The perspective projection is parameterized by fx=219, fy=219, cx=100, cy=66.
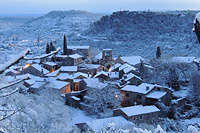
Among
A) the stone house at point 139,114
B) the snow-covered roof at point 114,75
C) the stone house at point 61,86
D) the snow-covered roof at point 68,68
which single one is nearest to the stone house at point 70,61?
the snow-covered roof at point 68,68

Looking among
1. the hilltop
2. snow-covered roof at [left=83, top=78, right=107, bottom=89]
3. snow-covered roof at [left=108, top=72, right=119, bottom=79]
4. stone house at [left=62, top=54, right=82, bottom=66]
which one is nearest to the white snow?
snow-covered roof at [left=83, top=78, right=107, bottom=89]

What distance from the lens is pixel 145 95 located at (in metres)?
19.2

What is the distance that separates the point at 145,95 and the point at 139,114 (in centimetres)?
369

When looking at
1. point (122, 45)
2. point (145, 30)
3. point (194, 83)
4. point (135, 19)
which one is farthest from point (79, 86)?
point (135, 19)

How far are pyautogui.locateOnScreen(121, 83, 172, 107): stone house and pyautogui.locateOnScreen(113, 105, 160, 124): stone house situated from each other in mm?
2301

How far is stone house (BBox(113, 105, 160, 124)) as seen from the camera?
15648mm

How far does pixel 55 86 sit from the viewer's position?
2133 cm

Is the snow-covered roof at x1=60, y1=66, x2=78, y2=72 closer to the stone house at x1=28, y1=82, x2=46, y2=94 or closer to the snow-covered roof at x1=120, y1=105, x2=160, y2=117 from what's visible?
the stone house at x1=28, y1=82, x2=46, y2=94

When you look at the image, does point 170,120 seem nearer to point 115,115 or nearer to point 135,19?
point 115,115

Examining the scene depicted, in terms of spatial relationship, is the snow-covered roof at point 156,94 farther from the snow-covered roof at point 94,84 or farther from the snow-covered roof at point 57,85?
the snow-covered roof at point 57,85

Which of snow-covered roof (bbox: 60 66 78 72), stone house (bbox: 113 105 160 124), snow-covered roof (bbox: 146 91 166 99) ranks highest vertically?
snow-covered roof (bbox: 60 66 78 72)

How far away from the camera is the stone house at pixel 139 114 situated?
1565 cm

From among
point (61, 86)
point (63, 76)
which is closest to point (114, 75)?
point (63, 76)

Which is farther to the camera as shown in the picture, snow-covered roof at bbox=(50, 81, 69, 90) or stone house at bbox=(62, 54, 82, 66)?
stone house at bbox=(62, 54, 82, 66)
